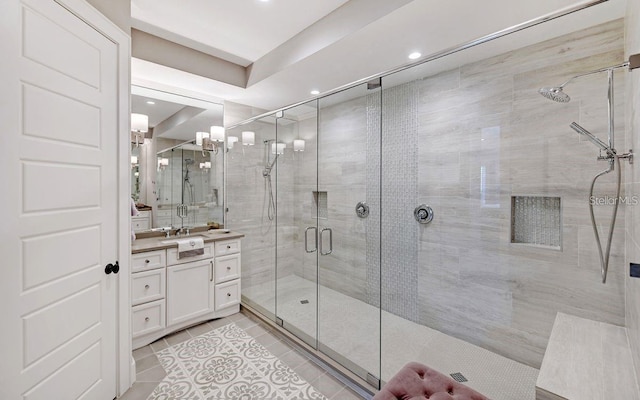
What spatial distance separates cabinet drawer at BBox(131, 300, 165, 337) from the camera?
2373 mm

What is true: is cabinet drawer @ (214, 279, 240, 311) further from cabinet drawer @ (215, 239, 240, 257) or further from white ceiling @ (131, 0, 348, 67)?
white ceiling @ (131, 0, 348, 67)

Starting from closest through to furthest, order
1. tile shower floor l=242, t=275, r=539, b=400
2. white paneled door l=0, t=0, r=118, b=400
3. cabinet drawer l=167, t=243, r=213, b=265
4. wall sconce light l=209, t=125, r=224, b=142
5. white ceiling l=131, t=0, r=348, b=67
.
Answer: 1. white paneled door l=0, t=0, r=118, b=400
2. tile shower floor l=242, t=275, r=539, b=400
3. white ceiling l=131, t=0, r=348, b=67
4. cabinet drawer l=167, t=243, r=213, b=265
5. wall sconce light l=209, t=125, r=224, b=142

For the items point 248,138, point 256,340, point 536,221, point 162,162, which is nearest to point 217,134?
point 248,138

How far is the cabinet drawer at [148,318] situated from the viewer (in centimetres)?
237

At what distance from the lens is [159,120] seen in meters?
2.95

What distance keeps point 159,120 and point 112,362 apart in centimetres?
233

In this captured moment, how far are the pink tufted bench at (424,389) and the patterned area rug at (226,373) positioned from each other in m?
0.82

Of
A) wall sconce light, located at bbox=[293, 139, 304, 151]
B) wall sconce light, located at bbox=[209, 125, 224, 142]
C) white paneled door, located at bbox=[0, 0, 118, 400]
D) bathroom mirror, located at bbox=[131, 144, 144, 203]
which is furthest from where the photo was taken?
wall sconce light, located at bbox=[209, 125, 224, 142]

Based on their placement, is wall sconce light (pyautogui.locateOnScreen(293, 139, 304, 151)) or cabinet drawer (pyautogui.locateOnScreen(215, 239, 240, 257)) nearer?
cabinet drawer (pyautogui.locateOnScreen(215, 239, 240, 257))

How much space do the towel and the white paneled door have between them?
85cm

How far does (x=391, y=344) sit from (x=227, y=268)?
6.23 feet

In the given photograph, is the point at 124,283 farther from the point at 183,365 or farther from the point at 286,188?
the point at 286,188

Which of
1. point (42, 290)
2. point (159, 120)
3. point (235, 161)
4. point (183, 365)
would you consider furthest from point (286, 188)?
point (42, 290)

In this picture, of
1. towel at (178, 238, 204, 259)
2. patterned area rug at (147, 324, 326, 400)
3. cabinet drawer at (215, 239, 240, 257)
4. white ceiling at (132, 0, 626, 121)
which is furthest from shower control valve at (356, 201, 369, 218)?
towel at (178, 238, 204, 259)
